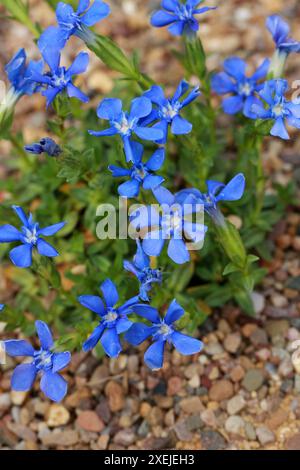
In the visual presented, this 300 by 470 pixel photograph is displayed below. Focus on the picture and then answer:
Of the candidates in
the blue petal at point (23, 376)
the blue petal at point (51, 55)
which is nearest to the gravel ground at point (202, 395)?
the blue petal at point (23, 376)

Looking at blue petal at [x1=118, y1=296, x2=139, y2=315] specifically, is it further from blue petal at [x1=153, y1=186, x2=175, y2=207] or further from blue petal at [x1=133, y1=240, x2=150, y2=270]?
blue petal at [x1=153, y1=186, x2=175, y2=207]

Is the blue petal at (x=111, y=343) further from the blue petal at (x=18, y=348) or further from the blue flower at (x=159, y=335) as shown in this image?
the blue petal at (x=18, y=348)

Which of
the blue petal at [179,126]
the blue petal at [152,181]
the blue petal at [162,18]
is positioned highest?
the blue petal at [162,18]

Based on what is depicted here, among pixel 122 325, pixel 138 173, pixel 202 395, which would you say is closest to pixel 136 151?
pixel 138 173

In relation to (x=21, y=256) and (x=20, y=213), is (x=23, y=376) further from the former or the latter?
(x=20, y=213)

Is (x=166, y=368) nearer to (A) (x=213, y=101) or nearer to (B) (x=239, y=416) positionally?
(B) (x=239, y=416)

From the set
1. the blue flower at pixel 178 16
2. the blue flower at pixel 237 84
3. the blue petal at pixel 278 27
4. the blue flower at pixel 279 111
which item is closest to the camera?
the blue flower at pixel 279 111

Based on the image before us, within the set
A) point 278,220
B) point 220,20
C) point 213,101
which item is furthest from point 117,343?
point 220,20
